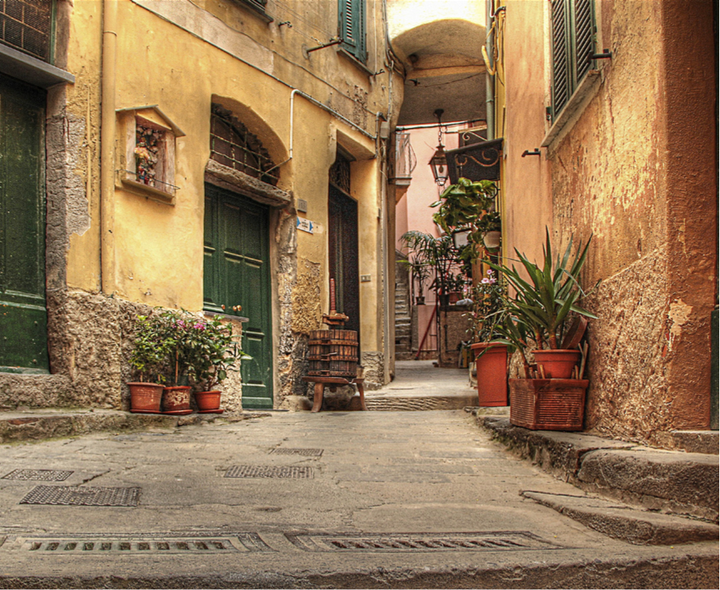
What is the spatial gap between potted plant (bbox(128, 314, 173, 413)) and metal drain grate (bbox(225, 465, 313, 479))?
7.29 ft

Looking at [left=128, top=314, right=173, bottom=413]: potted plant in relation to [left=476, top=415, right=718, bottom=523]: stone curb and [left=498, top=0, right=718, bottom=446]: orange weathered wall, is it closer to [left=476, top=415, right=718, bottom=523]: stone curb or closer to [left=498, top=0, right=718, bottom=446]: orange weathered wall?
[left=476, top=415, right=718, bottom=523]: stone curb

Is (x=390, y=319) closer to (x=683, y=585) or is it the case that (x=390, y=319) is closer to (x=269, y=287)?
(x=269, y=287)

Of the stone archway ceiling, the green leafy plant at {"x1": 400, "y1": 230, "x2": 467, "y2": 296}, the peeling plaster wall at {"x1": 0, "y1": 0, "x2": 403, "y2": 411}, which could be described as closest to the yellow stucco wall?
the peeling plaster wall at {"x1": 0, "y1": 0, "x2": 403, "y2": 411}

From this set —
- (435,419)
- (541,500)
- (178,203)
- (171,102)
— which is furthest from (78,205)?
(541,500)

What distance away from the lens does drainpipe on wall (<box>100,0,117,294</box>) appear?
5.82 m

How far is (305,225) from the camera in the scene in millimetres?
8602

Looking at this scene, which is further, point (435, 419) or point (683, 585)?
point (435, 419)

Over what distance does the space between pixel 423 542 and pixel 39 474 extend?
206cm

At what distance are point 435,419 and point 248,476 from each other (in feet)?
11.5

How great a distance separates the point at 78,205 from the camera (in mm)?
5688

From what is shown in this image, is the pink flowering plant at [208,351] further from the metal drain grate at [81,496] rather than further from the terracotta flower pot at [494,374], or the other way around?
the metal drain grate at [81,496]

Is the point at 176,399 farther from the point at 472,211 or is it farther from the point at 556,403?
the point at 472,211

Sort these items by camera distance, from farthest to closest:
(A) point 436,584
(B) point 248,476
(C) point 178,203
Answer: (C) point 178,203
(B) point 248,476
(A) point 436,584

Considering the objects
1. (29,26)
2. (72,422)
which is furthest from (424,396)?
(29,26)
